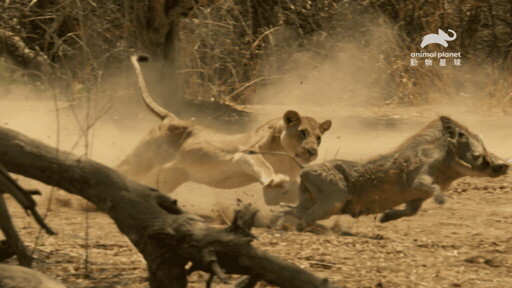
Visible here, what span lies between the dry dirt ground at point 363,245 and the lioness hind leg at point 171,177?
24cm

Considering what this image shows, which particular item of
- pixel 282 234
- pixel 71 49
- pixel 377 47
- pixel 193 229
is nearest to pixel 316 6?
pixel 377 47

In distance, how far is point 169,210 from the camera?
15.0ft

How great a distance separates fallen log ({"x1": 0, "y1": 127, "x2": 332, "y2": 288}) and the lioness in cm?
339

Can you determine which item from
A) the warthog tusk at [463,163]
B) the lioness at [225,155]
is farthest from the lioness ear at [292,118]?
the warthog tusk at [463,163]

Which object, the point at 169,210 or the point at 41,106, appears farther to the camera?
the point at 41,106

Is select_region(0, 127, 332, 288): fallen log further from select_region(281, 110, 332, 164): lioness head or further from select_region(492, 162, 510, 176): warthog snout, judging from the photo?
select_region(281, 110, 332, 164): lioness head

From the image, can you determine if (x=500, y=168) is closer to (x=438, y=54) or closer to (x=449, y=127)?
(x=449, y=127)

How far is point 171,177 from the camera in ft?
29.7

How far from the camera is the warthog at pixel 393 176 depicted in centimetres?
719

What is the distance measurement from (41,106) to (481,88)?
6.10m

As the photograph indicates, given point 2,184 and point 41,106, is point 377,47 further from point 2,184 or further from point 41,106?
point 2,184

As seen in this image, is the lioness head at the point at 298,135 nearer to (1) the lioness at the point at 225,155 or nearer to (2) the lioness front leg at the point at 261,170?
(1) the lioness at the point at 225,155

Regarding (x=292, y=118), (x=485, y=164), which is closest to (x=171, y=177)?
(x=292, y=118)

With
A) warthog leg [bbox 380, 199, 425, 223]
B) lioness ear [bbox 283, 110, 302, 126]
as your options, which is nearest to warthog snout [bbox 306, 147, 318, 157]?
lioness ear [bbox 283, 110, 302, 126]
